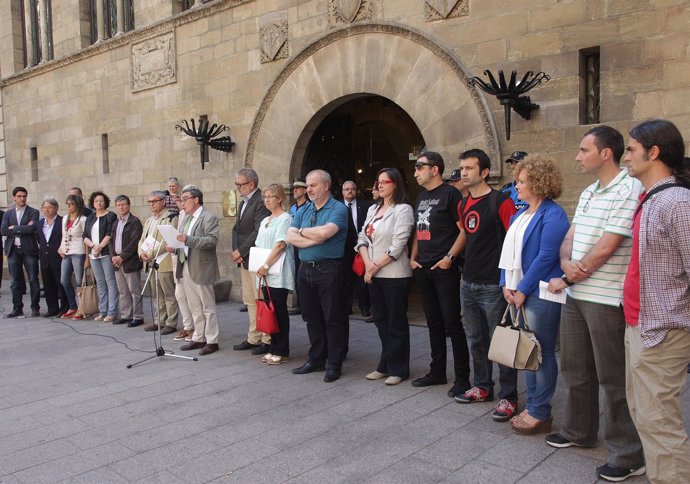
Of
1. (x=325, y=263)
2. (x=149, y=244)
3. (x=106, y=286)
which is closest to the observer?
(x=325, y=263)

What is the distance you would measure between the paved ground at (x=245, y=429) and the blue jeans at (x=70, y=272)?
2665 mm

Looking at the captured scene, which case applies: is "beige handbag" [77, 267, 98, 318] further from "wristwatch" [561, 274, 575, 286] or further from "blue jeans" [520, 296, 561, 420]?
"wristwatch" [561, 274, 575, 286]

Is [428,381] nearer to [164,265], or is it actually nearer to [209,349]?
[209,349]

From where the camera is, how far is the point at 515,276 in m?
3.90

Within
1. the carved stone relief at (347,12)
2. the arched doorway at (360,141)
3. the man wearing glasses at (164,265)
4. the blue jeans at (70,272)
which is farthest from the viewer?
the arched doorway at (360,141)

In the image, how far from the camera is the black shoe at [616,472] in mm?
3205

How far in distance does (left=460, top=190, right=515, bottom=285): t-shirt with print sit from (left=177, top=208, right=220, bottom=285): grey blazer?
10.6ft

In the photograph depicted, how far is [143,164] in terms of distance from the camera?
450 inches

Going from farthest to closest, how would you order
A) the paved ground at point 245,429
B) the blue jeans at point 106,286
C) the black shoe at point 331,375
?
the blue jeans at point 106,286, the black shoe at point 331,375, the paved ground at point 245,429

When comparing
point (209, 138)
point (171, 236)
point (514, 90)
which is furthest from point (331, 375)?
point (209, 138)

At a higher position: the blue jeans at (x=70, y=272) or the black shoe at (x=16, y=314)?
the blue jeans at (x=70, y=272)

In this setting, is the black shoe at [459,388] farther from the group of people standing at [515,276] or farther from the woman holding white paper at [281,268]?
the woman holding white paper at [281,268]

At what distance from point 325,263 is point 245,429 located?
70.3 inches

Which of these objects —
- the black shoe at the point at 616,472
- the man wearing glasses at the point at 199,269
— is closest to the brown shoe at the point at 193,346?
the man wearing glasses at the point at 199,269
